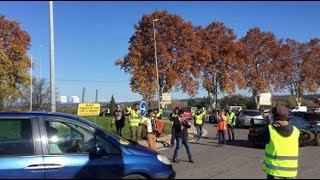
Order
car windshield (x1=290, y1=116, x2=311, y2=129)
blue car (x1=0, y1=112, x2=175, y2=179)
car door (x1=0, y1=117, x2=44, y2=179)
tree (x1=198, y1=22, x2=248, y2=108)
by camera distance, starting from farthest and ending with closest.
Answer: tree (x1=198, y1=22, x2=248, y2=108) → car windshield (x1=290, y1=116, x2=311, y2=129) → blue car (x1=0, y1=112, x2=175, y2=179) → car door (x1=0, y1=117, x2=44, y2=179)

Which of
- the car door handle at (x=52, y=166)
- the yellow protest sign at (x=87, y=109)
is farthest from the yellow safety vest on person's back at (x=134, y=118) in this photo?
the car door handle at (x=52, y=166)

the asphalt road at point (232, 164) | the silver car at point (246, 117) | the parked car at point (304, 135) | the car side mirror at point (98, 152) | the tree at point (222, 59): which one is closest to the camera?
the car side mirror at point (98, 152)

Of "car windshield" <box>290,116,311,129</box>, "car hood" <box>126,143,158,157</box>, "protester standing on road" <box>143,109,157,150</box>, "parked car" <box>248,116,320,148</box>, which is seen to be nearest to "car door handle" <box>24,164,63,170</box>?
"car hood" <box>126,143,158,157</box>

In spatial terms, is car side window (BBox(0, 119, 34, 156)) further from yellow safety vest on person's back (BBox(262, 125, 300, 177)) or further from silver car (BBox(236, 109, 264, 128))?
silver car (BBox(236, 109, 264, 128))

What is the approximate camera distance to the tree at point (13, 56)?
45.1 m

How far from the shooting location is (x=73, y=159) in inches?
266

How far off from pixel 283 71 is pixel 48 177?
55388 mm

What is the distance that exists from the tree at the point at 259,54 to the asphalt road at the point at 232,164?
38.7m

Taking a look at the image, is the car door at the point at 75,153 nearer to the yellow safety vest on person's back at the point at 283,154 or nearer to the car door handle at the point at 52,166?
the car door handle at the point at 52,166

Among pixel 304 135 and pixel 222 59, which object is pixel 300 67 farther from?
pixel 304 135

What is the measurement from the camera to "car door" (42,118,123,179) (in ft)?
21.8

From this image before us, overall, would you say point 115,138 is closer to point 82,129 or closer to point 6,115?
point 82,129

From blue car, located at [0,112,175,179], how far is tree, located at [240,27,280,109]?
166 feet

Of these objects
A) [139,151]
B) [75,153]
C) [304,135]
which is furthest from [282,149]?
[304,135]
